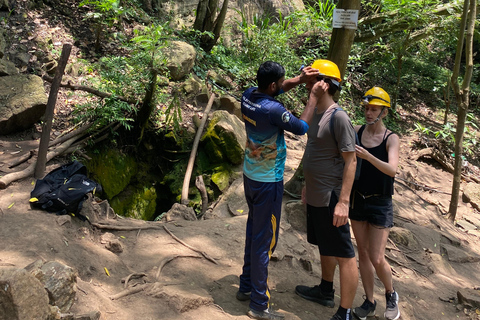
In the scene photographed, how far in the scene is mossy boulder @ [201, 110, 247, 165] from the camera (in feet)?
23.4

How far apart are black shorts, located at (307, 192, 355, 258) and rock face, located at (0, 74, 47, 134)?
17.5ft

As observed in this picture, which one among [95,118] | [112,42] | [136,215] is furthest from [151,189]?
[112,42]

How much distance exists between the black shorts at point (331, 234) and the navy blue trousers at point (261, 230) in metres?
0.34

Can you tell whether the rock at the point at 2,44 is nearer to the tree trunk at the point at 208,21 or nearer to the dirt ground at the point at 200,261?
the dirt ground at the point at 200,261

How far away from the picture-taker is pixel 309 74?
9.85ft

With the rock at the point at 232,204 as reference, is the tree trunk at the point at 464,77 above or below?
above

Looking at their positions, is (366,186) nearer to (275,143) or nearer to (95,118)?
(275,143)

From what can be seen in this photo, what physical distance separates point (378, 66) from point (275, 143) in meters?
10.7

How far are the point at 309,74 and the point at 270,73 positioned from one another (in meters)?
0.32

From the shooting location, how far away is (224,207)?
6.16 m

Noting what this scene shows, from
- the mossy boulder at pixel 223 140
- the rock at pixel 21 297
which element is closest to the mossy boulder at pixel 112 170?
the mossy boulder at pixel 223 140

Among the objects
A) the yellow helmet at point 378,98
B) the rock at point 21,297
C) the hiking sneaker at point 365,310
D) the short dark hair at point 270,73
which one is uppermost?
the short dark hair at point 270,73

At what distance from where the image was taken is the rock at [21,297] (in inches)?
85.0

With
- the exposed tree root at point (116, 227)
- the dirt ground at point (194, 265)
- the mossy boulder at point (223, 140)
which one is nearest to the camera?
the dirt ground at point (194, 265)
